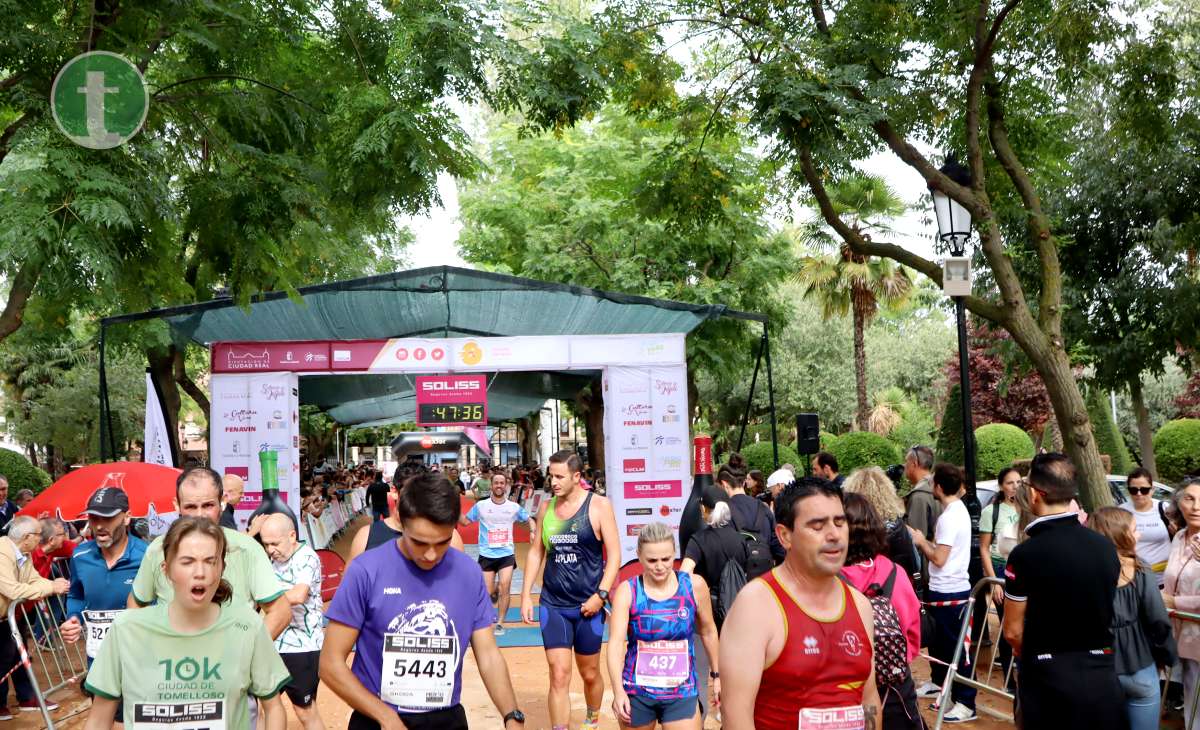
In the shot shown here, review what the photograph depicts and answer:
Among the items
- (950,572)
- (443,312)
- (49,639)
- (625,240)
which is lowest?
(49,639)

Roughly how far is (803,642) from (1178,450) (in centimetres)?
2643

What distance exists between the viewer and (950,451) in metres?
25.9

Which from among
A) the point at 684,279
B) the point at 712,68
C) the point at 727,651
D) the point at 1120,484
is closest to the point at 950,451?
the point at 684,279

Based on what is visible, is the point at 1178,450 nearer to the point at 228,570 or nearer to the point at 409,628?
the point at 228,570

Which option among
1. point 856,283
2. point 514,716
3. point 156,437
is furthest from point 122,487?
point 856,283

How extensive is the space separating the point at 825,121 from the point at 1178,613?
6.41m

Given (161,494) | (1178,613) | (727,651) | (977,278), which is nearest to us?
(727,651)

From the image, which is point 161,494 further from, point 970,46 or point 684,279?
point 684,279

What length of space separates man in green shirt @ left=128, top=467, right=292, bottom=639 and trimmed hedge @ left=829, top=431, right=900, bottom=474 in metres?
22.6

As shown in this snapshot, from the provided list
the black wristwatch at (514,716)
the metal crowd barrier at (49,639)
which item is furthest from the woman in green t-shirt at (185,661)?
the metal crowd barrier at (49,639)

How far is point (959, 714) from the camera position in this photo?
8297mm

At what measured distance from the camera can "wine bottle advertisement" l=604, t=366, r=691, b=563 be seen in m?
16.1

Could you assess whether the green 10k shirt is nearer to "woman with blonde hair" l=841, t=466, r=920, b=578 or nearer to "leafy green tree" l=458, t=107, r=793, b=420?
"woman with blonde hair" l=841, t=466, r=920, b=578

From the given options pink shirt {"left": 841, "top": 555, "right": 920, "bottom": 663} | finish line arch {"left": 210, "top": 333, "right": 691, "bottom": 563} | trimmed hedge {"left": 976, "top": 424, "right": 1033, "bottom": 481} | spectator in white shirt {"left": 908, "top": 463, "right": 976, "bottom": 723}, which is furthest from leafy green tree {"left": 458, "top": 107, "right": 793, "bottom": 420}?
pink shirt {"left": 841, "top": 555, "right": 920, "bottom": 663}
